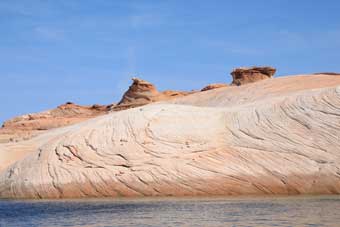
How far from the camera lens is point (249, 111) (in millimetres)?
35719

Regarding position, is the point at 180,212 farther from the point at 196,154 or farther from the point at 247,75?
the point at 247,75

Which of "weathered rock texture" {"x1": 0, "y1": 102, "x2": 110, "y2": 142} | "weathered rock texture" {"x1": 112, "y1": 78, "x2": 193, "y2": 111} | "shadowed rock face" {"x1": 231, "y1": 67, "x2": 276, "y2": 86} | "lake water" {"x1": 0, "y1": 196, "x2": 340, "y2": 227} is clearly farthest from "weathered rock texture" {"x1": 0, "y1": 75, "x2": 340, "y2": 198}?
"weathered rock texture" {"x1": 112, "y1": 78, "x2": 193, "y2": 111}

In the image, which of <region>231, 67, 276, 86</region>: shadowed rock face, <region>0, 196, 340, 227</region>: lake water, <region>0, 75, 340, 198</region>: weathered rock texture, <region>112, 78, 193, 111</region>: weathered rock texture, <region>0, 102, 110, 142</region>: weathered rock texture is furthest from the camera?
<region>112, 78, 193, 111</region>: weathered rock texture

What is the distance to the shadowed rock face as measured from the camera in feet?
252

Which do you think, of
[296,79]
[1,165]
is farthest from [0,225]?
[296,79]

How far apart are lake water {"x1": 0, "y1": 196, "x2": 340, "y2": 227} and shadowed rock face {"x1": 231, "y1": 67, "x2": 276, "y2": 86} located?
47955 millimetres

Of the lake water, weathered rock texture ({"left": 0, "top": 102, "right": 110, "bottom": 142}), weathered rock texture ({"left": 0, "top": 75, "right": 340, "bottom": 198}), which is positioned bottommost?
the lake water

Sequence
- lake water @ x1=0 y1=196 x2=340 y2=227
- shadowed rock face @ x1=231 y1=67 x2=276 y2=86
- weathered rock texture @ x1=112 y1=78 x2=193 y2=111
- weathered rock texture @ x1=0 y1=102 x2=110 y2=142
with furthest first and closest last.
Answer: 1. weathered rock texture @ x1=112 y1=78 x2=193 y2=111
2. weathered rock texture @ x1=0 y1=102 x2=110 y2=142
3. shadowed rock face @ x1=231 y1=67 x2=276 y2=86
4. lake water @ x1=0 y1=196 x2=340 y2=227

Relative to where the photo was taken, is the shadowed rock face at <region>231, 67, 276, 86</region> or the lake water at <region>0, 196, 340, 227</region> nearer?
the lake water at <region>0, 196, 340, 227</region>

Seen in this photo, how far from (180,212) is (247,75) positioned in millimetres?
55394

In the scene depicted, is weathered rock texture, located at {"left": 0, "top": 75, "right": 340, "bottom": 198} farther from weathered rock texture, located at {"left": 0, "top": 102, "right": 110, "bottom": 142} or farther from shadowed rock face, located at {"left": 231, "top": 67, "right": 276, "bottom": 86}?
weathered rock texture, located at {"left": 0, "top": 102, "right": 110, "bottom": 142}

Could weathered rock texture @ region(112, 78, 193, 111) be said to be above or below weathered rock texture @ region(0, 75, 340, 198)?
above

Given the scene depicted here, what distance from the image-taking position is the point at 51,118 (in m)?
100

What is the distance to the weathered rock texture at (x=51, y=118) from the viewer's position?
3553 inches
